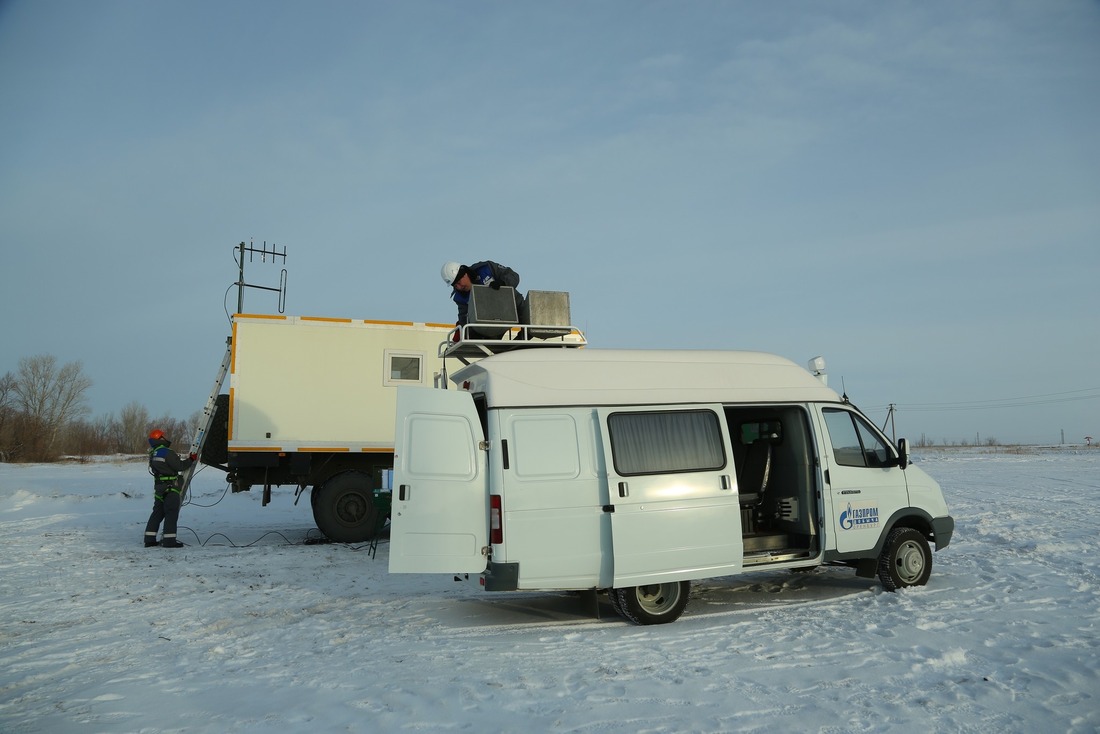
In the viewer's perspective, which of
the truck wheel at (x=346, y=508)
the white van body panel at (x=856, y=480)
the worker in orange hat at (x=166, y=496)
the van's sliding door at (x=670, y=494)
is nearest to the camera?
the van's sliding door at (x=670, y=494)

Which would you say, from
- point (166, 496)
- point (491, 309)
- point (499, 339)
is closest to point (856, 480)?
point (499, 339)

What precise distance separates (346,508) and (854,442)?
8.21m

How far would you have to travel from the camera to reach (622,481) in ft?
22.2

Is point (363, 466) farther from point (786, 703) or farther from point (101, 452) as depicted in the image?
point (101, 452)

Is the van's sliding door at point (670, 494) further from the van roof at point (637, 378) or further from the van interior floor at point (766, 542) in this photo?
the van interior floor at point (766, 542)

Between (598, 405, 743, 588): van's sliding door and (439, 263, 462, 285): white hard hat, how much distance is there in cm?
274

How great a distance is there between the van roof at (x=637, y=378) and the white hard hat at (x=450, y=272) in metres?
1.44

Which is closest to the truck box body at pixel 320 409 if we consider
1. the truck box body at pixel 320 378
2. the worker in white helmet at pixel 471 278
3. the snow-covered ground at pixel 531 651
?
the truck box body at pixel 320 378

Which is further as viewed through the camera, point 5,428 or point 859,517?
point 5,428

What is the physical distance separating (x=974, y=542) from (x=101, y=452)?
221 ft

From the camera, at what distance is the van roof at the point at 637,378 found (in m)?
6.80

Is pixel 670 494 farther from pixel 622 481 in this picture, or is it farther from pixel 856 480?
pixel 856 480

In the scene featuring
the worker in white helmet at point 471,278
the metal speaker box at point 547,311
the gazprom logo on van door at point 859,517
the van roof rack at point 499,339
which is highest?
the worker in white helmet at point 471,278

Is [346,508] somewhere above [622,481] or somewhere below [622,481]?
below
